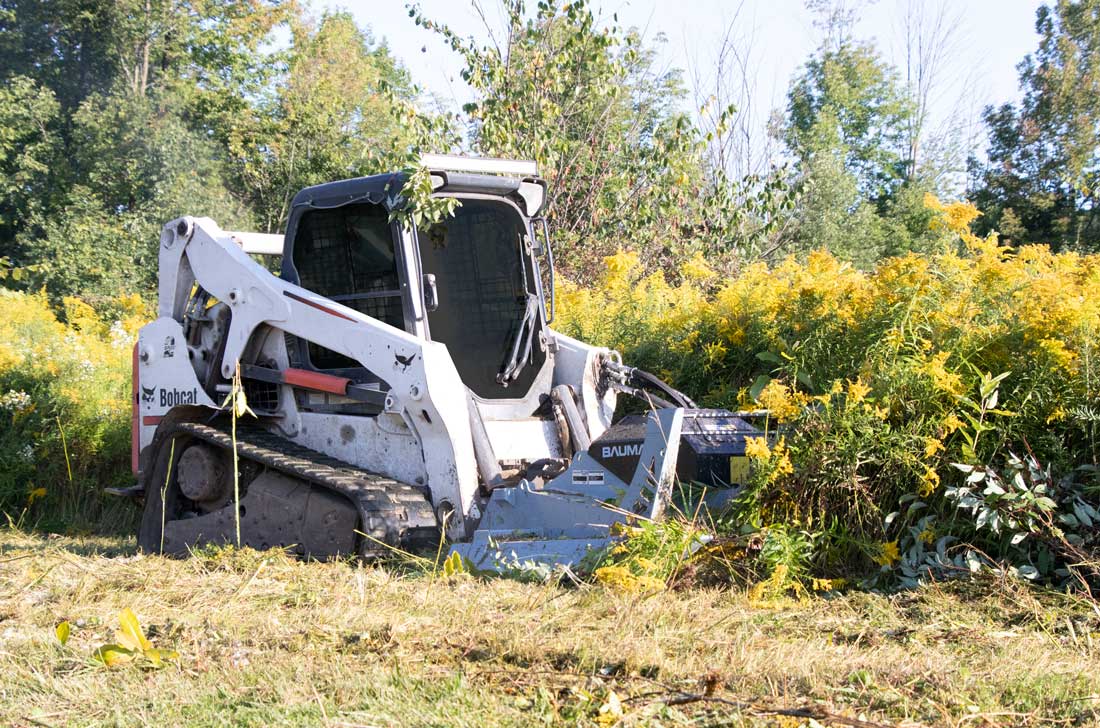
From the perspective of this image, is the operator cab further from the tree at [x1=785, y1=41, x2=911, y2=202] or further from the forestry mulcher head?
the tree at [x1=785, y1=41, x2=911, y2=202]

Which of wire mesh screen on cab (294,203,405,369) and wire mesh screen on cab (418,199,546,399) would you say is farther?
wire mesh screen on cab (418,199,546,399)

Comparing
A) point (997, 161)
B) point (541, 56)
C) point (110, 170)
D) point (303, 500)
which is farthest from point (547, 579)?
point (997, 161)

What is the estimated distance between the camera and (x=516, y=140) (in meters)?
12.0

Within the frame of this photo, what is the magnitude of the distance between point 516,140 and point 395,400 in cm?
652

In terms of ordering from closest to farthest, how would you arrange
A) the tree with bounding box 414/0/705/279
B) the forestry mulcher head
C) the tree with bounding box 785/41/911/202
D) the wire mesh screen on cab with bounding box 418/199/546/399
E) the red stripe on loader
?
1. the forestry mulcher head
2. the red stripe on loader
3. the wire mesh screen on cab with bounding box 418/199/546/399
4. the tree with bounding box 414/0/705/279
5. the tree with bounding box 785/41/911/202

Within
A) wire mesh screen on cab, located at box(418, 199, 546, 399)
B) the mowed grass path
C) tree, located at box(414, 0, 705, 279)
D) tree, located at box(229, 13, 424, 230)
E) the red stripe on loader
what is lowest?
the mowed grass path

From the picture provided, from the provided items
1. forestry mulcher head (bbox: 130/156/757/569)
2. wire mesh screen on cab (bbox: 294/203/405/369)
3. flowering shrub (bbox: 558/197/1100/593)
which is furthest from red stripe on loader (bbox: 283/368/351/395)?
flowering shrub (bbox: 558/197/1100/593)

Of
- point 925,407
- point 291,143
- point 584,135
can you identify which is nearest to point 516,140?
point 584,135

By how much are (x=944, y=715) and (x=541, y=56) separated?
10.5m

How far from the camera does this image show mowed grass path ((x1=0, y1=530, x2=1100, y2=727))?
125 inches

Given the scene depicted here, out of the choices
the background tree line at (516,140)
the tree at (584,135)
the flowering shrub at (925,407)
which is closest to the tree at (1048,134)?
the background tree line at (516,140)

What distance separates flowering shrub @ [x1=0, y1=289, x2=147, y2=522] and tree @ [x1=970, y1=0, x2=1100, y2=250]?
20587 millimetres

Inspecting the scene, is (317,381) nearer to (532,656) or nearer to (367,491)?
(367,491)

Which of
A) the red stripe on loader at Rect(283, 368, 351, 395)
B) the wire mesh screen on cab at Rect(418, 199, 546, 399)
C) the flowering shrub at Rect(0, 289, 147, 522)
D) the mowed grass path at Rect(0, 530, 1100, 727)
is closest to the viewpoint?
the mowed grass path at Rect(0, 530, 1100, 727)
